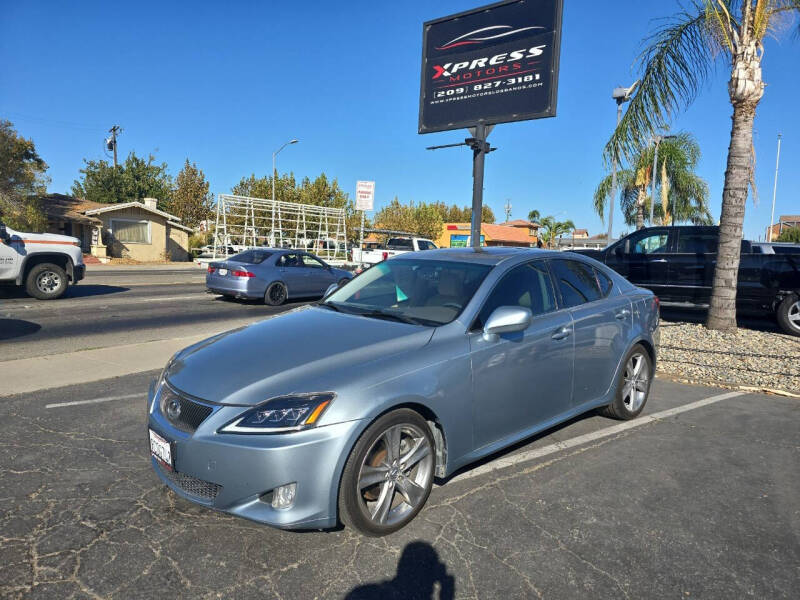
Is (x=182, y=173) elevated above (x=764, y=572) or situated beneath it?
elevated above

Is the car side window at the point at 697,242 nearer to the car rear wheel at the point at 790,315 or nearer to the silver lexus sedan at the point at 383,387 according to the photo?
the car rear wheel at the point at 790,315

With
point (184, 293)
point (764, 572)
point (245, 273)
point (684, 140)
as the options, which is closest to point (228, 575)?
point (764, 572)

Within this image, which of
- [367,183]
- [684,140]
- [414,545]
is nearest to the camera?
[414,545]

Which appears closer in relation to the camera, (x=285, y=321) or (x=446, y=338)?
(x=446, y=338)

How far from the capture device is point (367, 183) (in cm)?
1944

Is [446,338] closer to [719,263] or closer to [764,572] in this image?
[764,572]

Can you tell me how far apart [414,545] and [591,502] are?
4.10ft

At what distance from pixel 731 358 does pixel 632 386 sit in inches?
147

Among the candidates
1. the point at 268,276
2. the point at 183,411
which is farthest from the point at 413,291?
the point at 268,276

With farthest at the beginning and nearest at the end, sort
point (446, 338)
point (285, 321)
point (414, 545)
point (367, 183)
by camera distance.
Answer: point (367, 183)
point (285, 321)
point (446, 338)
point (414, 545)

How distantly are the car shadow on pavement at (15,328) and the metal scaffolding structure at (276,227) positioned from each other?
10760 mm

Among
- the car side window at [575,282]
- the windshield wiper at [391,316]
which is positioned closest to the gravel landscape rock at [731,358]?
the car side window at [575,282]

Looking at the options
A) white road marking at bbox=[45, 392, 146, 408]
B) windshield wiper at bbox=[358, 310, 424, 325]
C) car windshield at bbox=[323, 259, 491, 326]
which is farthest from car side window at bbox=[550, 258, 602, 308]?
white road marking at bbox=[45, 392, 146, 408]

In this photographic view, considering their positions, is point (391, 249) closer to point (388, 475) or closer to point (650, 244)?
point (650, 244)
